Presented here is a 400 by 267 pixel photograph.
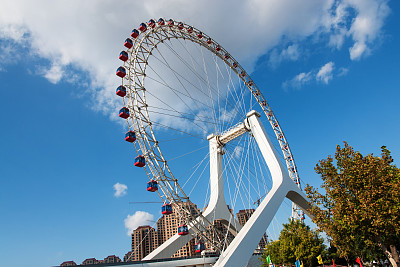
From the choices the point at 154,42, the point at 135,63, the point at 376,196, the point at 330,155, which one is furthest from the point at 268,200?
the point at 154,42

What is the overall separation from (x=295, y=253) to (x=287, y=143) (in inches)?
750

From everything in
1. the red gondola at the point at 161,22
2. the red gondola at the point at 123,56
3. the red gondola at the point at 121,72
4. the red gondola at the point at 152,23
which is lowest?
the red gondola at the point at 121,72

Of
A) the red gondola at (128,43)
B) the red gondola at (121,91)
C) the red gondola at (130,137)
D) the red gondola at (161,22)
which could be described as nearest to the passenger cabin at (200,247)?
the red gondola at (130,137)

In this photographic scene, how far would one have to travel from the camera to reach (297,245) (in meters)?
26.7

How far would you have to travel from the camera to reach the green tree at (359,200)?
585 inches

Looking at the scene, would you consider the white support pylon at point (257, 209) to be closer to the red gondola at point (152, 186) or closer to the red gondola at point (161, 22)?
the red gondola at point (152, 186)

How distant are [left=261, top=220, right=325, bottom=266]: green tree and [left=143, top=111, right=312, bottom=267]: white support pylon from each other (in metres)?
2.91

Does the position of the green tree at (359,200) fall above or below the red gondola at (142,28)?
below

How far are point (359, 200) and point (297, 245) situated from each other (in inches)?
533

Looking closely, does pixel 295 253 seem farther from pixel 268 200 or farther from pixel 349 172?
pixel 349 172

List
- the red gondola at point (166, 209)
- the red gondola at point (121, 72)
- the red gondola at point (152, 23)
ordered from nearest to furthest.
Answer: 1. the red gondola at point (166, 209)
2. the red gondola at point (121, 72)
3. the red gondola at point (152, 23)

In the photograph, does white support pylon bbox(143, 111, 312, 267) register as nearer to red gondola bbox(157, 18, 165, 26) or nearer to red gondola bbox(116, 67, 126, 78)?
red gondola bbox(116, 67, 126, 78)

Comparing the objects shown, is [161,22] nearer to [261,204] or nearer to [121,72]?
[121,72]

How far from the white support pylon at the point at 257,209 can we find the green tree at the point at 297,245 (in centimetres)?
291
